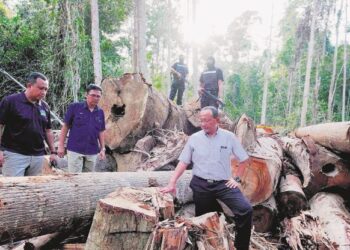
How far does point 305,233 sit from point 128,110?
12.1 feet

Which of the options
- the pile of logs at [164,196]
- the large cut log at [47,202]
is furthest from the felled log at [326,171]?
the large cut log at [47,202]

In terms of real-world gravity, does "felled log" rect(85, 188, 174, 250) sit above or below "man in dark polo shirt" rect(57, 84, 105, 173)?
below

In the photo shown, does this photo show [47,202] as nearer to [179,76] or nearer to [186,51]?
[179,76]

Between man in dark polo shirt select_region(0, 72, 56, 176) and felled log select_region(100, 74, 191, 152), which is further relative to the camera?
felled log select_region(100, 74, 191, 152)

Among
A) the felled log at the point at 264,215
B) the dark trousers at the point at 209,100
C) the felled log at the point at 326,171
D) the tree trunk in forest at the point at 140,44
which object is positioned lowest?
the felled log at the point at 264,215

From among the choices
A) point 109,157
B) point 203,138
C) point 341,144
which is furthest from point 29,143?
point 341,144

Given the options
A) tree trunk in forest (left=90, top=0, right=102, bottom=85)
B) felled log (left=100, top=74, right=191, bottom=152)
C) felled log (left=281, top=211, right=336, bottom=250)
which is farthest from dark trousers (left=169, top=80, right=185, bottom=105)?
felled log (left=281, top=211, right=336, bottom=250)

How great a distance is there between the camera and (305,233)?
13.5 feet

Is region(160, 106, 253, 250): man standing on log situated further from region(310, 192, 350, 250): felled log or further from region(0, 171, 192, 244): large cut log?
region(310, 192, 350, 250): felled log

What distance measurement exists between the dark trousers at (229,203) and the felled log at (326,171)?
6.69 ft

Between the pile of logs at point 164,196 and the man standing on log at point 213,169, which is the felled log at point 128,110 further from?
the man standing on log at point 213,169

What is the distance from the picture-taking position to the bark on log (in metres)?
4.89

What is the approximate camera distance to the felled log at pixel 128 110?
20.9 feet

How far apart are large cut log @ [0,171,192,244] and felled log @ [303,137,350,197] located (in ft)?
10.1
